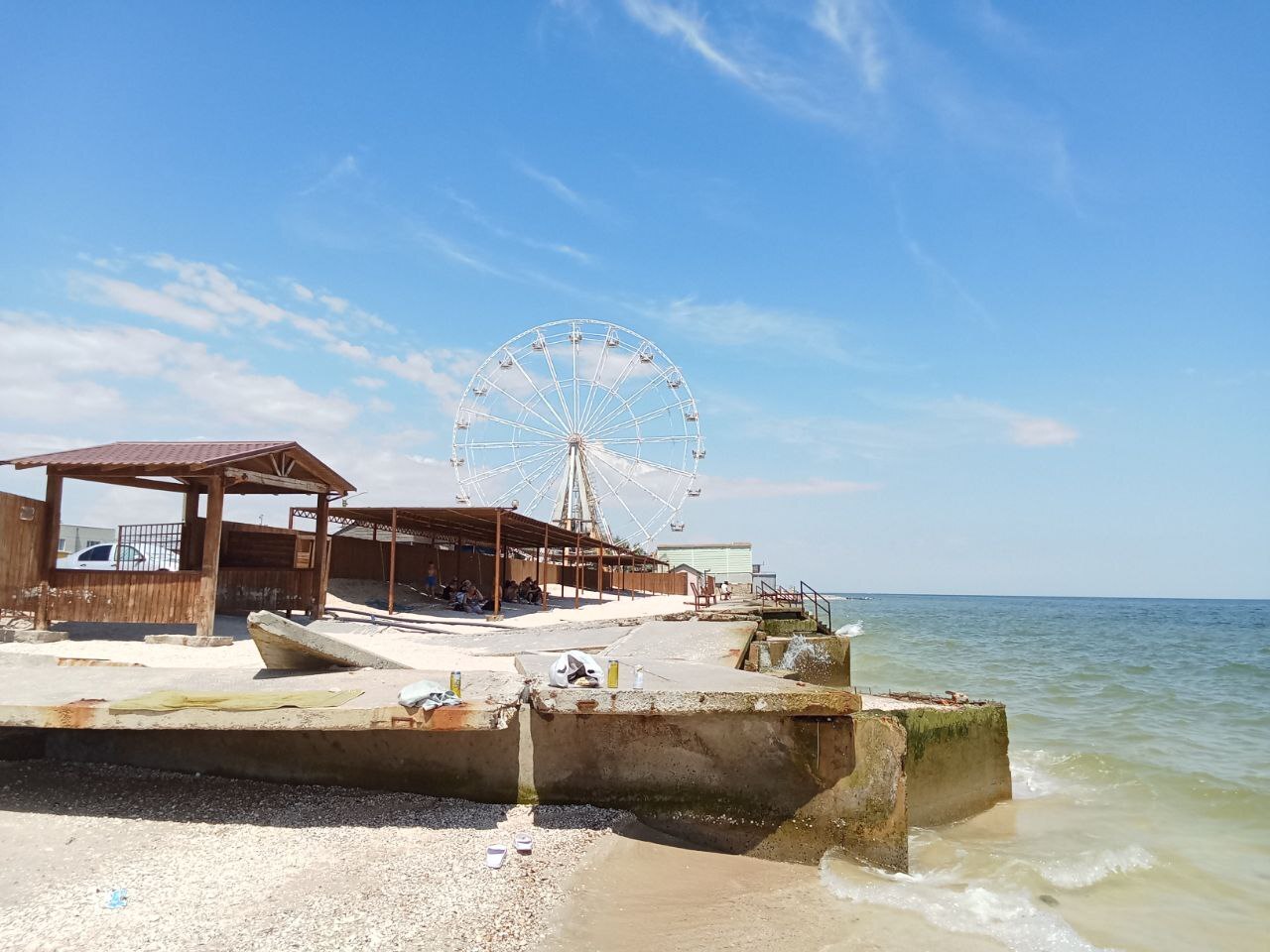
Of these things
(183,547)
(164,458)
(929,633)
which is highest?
(164,458)

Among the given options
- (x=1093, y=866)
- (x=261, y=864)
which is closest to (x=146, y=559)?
(x=261, y=864)

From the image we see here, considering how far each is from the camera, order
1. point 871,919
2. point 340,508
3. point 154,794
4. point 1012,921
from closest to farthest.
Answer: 1. point 871,919
2. point 1012,921
3. point 154,794
4. point 340,508

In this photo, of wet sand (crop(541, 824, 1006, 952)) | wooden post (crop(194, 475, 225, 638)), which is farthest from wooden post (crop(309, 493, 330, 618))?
wet sand (crop(541, 824, 1006, 952))

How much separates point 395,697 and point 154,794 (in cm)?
212

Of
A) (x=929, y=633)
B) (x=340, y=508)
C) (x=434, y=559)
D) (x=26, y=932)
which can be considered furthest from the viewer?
(x=929, y=633)

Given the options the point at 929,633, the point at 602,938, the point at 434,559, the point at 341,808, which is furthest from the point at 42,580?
the point at 929,633

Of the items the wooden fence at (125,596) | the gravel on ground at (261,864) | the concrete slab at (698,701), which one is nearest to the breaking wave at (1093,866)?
the concrete slab at (698,701)

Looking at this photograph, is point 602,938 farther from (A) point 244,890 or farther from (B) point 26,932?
(B) point 26,932

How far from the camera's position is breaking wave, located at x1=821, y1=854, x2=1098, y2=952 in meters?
5.68

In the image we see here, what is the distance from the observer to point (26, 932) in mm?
4273

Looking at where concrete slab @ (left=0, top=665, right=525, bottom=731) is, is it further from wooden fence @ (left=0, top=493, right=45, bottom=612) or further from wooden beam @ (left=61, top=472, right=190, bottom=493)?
wooden beam @ (left=61, top=472, right=190, bottom=493)

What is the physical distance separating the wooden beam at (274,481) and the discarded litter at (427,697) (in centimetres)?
885

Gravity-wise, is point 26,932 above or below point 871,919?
above

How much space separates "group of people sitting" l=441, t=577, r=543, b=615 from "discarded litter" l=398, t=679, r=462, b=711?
56.0 feet
